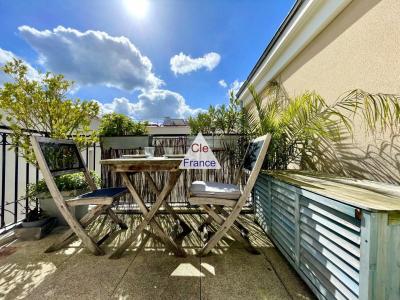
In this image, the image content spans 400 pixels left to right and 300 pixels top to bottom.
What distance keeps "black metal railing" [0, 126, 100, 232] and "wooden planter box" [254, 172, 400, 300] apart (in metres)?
2.77

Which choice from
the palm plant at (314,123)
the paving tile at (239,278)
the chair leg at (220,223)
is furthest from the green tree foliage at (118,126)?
the paving tile at (239,278)

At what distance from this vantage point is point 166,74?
9.89 m

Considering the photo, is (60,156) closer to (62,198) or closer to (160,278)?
(62,198)

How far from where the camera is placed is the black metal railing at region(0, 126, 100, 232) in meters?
2.32

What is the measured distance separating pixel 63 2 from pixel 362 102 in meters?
4.76

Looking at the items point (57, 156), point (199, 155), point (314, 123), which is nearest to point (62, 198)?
point (57, 156)

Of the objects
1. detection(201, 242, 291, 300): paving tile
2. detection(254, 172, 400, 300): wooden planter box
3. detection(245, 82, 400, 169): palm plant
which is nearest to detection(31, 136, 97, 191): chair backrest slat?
detection(201, 242, 291, 300): paving tile

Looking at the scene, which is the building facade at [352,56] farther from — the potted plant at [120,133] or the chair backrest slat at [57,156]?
the chair backrest slat at [57,156]

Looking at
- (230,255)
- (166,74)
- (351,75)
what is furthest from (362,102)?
(166,74)

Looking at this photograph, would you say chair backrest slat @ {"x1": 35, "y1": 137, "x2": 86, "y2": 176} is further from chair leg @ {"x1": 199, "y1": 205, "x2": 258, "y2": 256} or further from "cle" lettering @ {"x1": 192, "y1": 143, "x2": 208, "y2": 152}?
chair leg @ {"x1": 199, "y1": 205, "x2": 258, "y2": 256}

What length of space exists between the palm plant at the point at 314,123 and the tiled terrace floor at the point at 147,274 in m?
1.17

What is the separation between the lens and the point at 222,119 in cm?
316

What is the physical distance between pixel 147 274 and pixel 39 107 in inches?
93.0

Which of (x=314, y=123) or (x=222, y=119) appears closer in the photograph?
(x=314, y=123)
